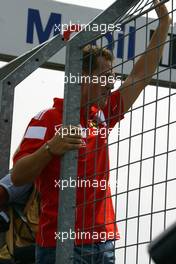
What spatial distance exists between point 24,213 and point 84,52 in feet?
3.23

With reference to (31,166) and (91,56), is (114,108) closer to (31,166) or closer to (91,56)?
(91,56)

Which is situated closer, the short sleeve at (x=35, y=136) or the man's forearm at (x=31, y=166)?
the man's forearm at (x=31, y=166)

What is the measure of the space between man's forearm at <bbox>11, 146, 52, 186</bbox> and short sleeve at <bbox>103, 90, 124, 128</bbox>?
0.90ft

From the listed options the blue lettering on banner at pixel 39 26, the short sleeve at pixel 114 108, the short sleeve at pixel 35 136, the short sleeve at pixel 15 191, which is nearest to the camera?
the short sleeve at pixel 114 108

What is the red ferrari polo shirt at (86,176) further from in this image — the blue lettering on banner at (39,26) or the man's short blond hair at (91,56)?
the blue lettering on banner at (39,26)

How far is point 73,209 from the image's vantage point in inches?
106

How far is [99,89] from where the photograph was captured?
9.31 feet

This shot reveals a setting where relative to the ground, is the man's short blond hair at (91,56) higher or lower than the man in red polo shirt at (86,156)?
higher

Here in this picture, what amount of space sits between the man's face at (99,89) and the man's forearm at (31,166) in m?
0.27

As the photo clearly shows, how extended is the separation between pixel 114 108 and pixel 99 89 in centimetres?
19

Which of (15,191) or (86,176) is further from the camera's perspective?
(15,191)

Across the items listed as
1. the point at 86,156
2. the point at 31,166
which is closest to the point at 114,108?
the point at 86,156

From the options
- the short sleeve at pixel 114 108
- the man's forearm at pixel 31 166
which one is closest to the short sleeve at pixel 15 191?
the man's forearm at pixel 31 166

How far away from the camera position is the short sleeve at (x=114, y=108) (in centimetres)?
283
